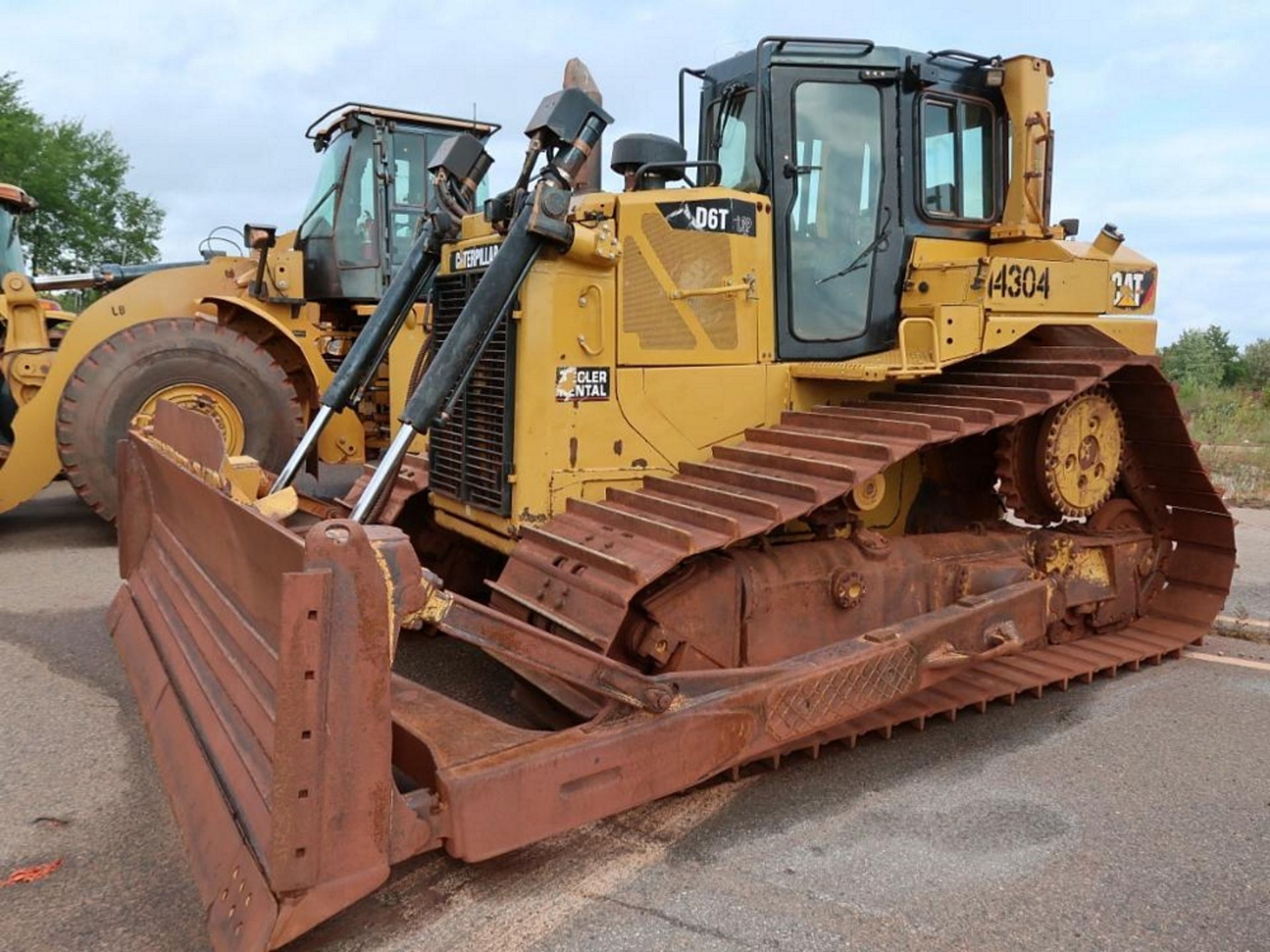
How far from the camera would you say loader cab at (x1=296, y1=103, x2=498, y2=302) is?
8.85m

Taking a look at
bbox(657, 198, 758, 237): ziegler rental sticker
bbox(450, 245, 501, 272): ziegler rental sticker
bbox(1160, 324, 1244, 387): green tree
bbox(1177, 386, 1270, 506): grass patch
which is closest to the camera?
bbox(657, 198, 758, 237): ziegler rental sticker

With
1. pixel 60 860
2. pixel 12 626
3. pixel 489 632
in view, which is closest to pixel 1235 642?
pixel 489 632

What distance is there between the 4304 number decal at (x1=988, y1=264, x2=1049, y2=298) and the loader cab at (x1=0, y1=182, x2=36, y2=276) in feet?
31.7

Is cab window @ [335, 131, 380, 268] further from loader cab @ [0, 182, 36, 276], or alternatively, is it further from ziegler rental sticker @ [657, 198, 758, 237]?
ziegler rental sticker @ [657, 198, 758, 237]

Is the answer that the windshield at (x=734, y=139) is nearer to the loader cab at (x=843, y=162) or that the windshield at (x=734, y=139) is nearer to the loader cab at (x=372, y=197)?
the loader cab at (x=843, y=162)

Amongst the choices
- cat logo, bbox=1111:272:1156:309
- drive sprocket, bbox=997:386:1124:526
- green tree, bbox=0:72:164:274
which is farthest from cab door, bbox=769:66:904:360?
green tree, bbox=0:72:164:274

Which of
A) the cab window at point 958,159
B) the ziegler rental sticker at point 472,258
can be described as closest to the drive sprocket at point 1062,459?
the cab window at point 958,159

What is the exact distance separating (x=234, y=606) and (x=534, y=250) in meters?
1.72

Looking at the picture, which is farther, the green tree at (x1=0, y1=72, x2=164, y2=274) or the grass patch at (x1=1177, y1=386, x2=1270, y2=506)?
the green tree at (x1=0, y1=72, x2=164, y2=274)

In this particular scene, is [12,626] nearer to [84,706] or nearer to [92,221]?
[84,706]

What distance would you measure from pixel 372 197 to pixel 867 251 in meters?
5.42

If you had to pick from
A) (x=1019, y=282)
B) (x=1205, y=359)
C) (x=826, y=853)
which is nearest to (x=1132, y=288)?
(x=1019, y=282)

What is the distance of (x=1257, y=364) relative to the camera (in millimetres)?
26062

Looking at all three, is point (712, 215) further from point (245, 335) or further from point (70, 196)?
point (70, 196)
